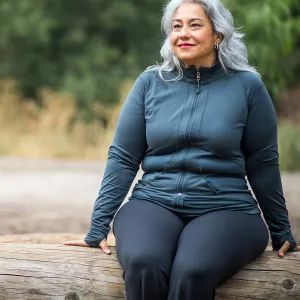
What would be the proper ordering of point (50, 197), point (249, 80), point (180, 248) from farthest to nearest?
point (50, 197)
point (249, 80)
point (180, 248)

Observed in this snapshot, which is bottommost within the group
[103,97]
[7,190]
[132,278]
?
[103,97]

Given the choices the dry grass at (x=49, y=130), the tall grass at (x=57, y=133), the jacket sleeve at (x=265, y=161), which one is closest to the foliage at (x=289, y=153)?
the tall grass at (x=57, y=133)

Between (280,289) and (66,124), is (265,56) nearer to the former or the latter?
(280,289)

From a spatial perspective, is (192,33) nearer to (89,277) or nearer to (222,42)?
(222,42)

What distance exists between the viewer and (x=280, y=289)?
3350 millimetres

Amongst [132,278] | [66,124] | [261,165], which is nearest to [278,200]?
[261,165]

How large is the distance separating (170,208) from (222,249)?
326 mm

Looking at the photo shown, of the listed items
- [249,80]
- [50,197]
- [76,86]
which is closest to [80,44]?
[76,86]

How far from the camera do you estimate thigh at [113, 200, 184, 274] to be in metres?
3.06

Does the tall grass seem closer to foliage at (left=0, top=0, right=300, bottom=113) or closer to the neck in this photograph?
foliage at (left=0, top=0, right=300, bottom=113)

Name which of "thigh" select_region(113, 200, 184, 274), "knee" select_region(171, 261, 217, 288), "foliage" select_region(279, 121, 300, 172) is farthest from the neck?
"foliage" select_region(279, 121, 300, 172)

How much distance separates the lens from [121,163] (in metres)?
3.50

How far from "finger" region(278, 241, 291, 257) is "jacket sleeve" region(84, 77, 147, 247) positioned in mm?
707

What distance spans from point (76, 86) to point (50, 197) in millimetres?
8986
